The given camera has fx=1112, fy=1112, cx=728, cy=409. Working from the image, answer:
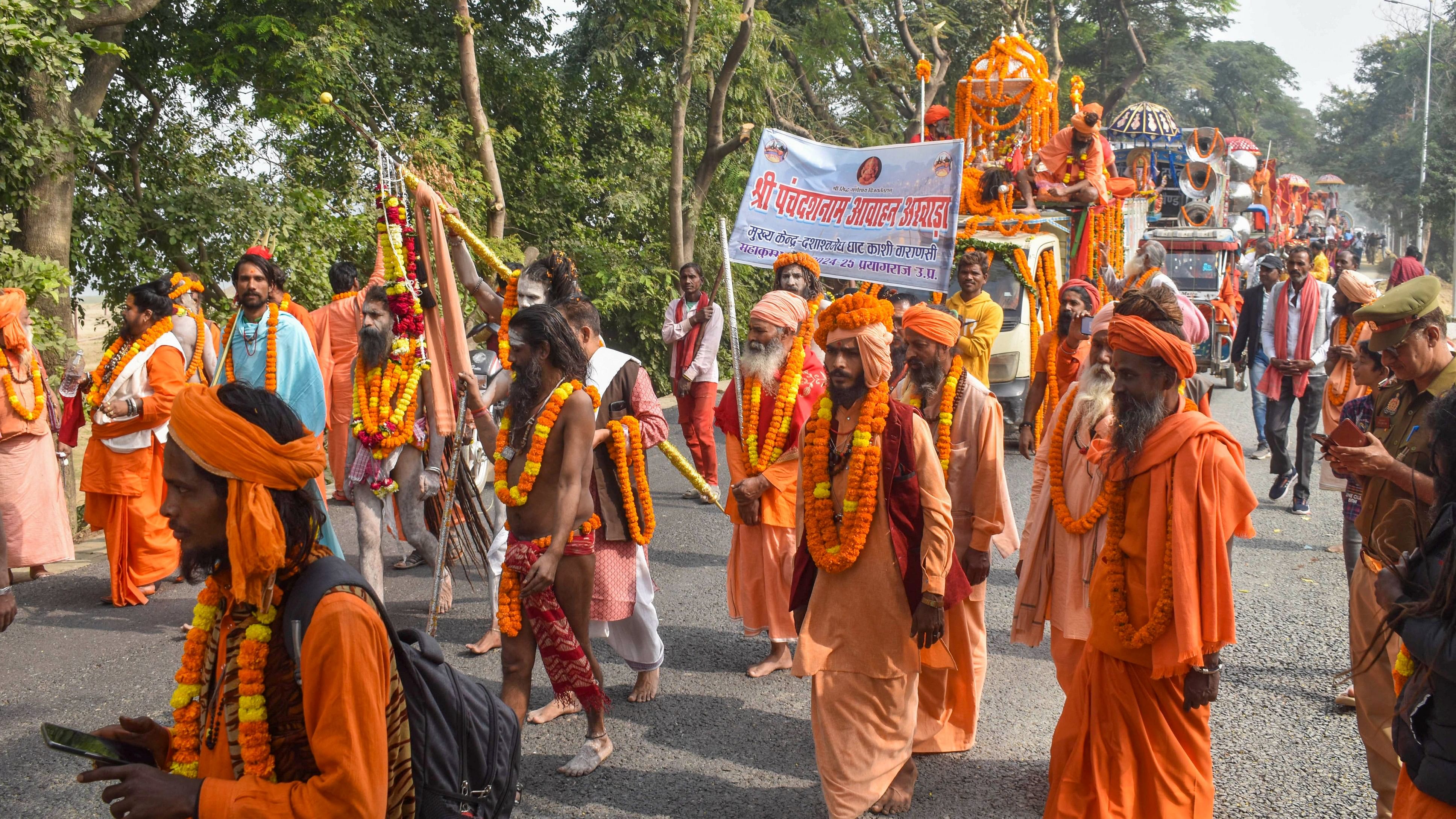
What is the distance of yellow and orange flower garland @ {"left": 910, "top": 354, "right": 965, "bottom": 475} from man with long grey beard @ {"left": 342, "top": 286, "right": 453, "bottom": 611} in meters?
2.70

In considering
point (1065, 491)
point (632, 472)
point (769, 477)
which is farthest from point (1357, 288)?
point (632, 472)

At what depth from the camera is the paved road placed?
169 inches

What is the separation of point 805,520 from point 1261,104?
59.1 meters

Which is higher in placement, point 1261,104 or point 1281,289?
point 1261,104

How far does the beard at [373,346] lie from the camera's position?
6.16 meters

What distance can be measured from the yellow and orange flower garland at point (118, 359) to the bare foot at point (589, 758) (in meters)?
4.28

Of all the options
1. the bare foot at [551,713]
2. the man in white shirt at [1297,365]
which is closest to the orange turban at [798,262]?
the bare foot at [551,713]

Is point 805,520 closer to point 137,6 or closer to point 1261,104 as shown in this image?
point 137,6

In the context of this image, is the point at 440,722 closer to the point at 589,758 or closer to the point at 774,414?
the point at 589,758

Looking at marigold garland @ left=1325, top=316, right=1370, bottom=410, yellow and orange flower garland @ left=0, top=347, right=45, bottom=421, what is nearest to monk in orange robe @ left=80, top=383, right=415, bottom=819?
yellow and orange flower garland @ left=0, top=347, right=45, bottom=421

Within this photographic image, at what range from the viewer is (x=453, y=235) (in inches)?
222

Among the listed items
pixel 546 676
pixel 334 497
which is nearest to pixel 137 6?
pixel 334 497

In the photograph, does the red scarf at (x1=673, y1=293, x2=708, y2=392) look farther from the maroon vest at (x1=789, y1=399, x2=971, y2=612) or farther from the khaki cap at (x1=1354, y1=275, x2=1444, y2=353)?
the khaki cap at (x1=1354, y1=275, x2=1444, y2=353)

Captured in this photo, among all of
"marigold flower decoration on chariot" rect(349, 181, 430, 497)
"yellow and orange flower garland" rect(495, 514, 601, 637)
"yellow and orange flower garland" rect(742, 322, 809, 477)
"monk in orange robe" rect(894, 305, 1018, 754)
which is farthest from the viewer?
"marigold flower decoration on chariot" rect(349, 181, 430, 497)
